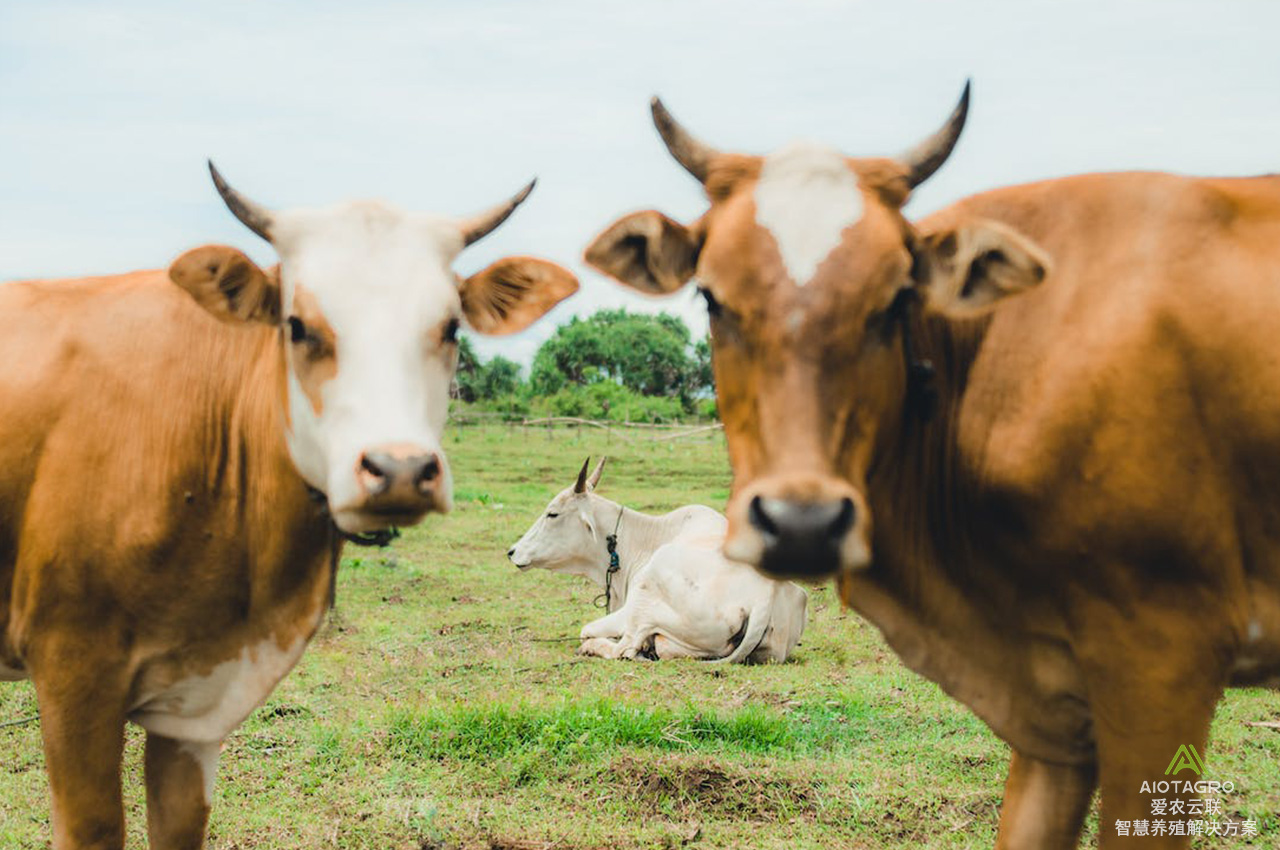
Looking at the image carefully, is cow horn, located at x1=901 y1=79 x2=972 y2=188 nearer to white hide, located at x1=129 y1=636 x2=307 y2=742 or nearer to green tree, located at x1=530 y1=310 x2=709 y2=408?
white hide, located at x1=129 y1=636 x2=307 y2=742

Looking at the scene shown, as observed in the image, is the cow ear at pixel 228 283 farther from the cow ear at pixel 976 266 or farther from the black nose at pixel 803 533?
the cow ear at pixel 976 266

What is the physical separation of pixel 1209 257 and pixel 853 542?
124cm

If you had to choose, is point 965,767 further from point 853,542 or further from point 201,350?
point 201,350

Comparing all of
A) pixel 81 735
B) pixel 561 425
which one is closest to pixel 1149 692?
pixel 81 735

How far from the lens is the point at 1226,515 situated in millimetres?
2934

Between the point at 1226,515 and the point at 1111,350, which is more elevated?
the point at 1111,350

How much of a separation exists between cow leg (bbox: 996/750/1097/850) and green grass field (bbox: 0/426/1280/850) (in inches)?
45.6

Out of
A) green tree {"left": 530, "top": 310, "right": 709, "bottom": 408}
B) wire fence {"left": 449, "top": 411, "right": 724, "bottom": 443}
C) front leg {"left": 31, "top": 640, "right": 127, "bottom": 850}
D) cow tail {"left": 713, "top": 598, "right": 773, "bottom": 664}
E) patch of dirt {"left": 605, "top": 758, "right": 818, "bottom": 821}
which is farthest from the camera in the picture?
green tree {"left": 530, "top": 310, "right": 709, "bottom": 408}

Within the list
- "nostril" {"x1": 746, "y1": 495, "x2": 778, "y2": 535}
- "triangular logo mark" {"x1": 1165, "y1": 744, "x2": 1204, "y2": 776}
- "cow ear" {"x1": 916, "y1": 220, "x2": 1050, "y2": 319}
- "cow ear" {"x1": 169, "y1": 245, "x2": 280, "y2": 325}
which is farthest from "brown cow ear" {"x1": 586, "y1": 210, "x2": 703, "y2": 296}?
"triangular logo mark" {"x1": 1165, "y1": 744, "x2": 1204, "y2": 776}

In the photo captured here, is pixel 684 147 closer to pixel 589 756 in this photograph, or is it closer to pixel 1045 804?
pixel 1045 804

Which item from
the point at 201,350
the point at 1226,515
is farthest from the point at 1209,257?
the point at 201,350

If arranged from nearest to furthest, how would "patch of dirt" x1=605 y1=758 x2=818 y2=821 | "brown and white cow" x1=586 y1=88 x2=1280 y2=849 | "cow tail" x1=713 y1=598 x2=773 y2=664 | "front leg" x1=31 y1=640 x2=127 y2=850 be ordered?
"brown and white cow" x1=586 y1=88 x2=1280 y2=849
"front leg" x1=31 y1=640 x2=127 y2=850
"patch of dirt" x1=605 y1=758 x2=818 y2=821
"cow tail" x1=713 y1=598 x2=773 y2=664

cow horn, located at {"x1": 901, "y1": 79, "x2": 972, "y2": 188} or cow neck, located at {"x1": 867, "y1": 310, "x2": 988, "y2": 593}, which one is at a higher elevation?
cow horn, located at {"x1": 901, "y1": 79, "x2": 972, "y2": 188}

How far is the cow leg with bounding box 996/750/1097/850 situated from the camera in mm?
3504
